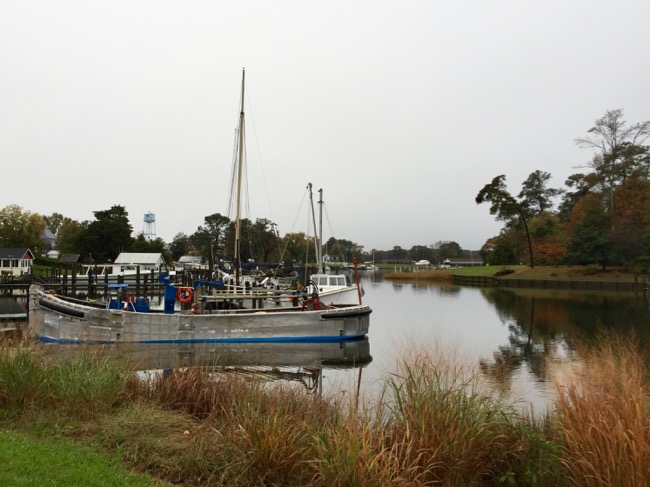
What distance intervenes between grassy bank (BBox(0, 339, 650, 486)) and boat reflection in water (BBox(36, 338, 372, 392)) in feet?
26.1

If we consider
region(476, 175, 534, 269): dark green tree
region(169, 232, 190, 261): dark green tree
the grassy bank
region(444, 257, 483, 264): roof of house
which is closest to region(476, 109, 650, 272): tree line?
region(476, 175, 534, 269): dark green tree

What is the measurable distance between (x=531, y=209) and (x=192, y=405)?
94.4 meters

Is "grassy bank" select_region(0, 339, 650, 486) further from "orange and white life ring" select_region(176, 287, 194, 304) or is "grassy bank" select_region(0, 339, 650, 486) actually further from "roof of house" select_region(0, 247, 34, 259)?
"roof of house" select_region(0, 247, 34, 259)

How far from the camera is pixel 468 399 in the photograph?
5531 mm

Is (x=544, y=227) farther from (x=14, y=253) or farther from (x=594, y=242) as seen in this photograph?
(x=14, y=253)

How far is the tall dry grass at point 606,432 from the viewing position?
3.91 meters

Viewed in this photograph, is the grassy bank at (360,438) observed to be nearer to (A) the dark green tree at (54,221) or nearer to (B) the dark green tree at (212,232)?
(B) the dark green tree at (212,232)

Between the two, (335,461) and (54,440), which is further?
(54,440)

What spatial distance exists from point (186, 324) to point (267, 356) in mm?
3959

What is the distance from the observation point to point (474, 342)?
20.8m

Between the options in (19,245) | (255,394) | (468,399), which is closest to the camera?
(468,399)

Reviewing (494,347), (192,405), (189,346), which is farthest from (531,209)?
(192,405)

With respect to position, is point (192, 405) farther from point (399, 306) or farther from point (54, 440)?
point (399, 306)

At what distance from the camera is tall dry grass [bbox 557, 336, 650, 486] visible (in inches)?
154
